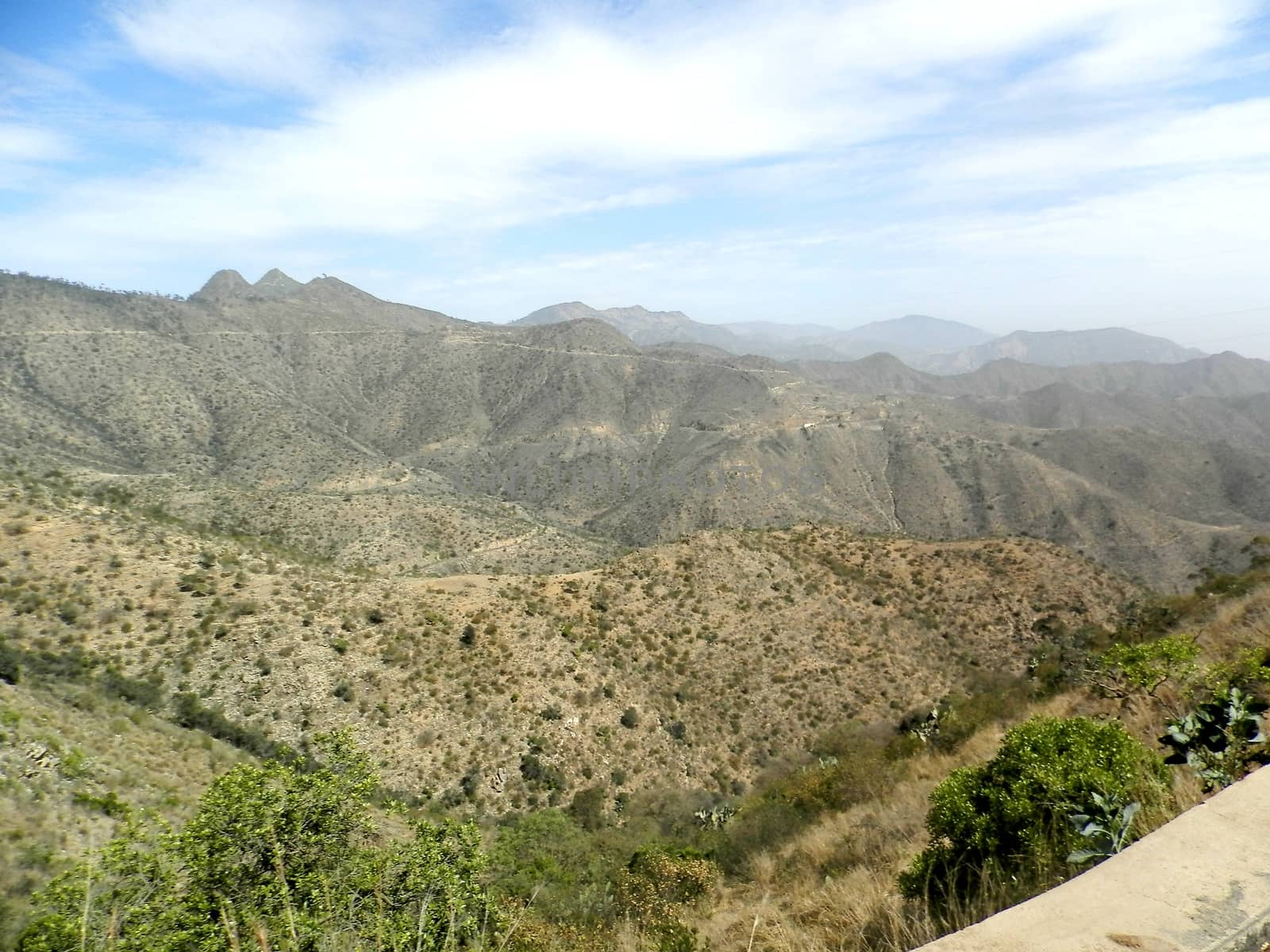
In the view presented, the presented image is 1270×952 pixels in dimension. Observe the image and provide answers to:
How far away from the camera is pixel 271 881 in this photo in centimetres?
764

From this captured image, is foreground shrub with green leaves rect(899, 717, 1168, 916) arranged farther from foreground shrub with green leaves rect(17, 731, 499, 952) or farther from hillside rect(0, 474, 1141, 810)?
hillside rect(0, 474, 1141, 810)

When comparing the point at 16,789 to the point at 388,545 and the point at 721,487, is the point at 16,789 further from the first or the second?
the point at 721,487

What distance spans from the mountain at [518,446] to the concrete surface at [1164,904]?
45374 mm

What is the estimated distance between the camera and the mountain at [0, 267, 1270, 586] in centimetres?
5853

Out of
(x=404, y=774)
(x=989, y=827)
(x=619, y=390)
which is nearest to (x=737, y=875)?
(x=989, y=827)

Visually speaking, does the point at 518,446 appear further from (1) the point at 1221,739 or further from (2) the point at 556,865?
(1) the point at 1221,739

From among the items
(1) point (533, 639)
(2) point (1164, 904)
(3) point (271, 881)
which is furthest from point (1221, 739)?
(1) point (533, 639)

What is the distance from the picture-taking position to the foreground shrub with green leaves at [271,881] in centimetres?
686

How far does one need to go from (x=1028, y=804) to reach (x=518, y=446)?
338 ft

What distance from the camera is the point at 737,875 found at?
12.3 metres

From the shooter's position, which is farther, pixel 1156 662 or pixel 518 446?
pixel 518 446

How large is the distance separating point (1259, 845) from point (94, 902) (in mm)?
10427

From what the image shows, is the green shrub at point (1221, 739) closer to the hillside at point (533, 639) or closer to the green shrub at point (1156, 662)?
the green shrub at point (1156, 662)

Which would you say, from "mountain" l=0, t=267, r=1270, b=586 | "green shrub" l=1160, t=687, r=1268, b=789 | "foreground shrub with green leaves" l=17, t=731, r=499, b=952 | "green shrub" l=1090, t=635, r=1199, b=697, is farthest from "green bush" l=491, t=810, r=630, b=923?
"mountain" l=0, t=267, r=1270, b=586
